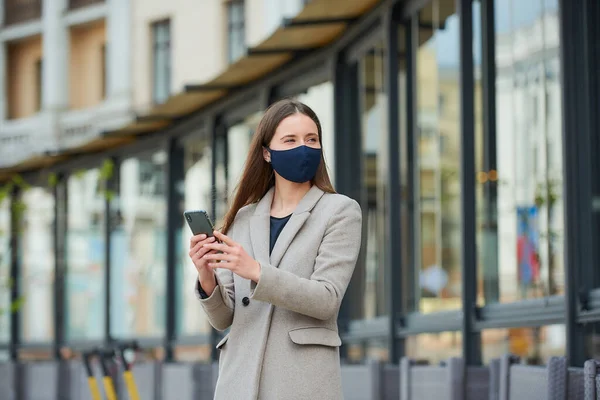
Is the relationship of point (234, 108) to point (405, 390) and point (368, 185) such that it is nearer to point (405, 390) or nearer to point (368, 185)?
point (368, 185)

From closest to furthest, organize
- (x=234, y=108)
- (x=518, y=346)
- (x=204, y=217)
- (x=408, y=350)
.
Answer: (x=204, y=217)
(x=518, y=346)
(x=408, y=350)
(x=234, y=108)

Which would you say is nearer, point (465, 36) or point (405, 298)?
point (465, 36)

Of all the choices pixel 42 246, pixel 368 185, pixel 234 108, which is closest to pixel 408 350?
pixel 368 185

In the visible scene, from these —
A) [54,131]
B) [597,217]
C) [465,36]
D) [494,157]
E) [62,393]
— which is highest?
[54,131]

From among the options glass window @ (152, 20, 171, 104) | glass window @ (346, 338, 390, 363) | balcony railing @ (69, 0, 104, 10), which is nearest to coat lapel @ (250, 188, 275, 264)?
glass window @ (346, 338, 390, 363)

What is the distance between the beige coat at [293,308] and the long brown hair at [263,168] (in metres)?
0.11

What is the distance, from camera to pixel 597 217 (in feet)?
20.5

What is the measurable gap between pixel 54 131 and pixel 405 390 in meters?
28.2

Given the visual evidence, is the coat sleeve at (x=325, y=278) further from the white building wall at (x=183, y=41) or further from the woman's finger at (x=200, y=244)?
the white building wall at (x=183, y=41)

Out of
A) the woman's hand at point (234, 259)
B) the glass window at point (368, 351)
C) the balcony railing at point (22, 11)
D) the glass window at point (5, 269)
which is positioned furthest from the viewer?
the balcony railing at point (22, 11)

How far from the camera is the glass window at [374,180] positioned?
10.1 meters

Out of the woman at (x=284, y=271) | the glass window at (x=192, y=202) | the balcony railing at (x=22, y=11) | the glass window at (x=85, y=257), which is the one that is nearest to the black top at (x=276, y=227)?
the woman at (x=284, y=271)

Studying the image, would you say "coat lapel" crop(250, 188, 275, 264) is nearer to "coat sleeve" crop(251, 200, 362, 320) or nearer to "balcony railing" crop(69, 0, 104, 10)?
"coat sleeve" crop(251, 200, 362, 320)

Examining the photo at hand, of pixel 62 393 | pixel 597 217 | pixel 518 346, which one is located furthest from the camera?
pixel 62 393
